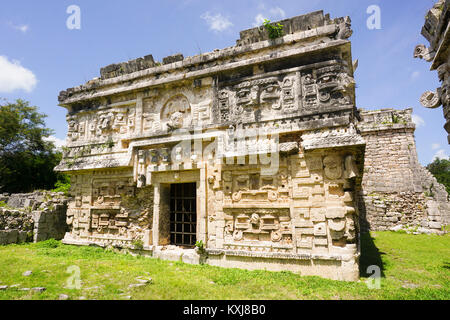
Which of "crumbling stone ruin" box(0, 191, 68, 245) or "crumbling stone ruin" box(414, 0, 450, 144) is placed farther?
"crumbling stone ruin" box(0, 191, 68, 245)

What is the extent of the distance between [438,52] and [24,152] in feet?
83.4

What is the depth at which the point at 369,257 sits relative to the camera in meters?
7.53

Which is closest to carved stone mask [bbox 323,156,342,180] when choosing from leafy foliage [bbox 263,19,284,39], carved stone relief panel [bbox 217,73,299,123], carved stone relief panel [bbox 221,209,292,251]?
carved stone relief panel [bbox 221,209,292,251]

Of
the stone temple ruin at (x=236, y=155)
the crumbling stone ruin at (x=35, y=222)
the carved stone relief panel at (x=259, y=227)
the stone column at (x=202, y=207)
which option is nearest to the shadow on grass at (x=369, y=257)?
the stone temple ruin at (x=236, y=155)

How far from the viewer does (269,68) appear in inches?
277

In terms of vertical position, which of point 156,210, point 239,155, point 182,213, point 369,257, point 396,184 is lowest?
point 369,257

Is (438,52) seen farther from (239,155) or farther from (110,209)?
(110,209)

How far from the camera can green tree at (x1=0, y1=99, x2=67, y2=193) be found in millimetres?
20234

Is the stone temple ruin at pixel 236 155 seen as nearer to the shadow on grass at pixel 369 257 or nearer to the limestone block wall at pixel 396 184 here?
the shadow on grass at pixel 369 257

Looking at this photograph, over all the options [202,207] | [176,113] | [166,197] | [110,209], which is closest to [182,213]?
[166,197]

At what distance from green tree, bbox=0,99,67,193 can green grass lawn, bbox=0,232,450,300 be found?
1499 centimetres

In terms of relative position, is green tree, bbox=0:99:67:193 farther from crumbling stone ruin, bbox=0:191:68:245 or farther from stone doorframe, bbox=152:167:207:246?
stone doorframe, bbox=152:167:207:246
